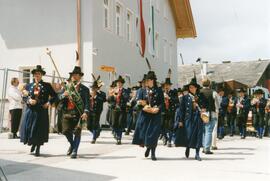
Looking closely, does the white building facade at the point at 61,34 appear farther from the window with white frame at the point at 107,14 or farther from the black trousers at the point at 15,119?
the black trousers at the point at 15,119

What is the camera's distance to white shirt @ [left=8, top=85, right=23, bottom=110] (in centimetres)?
1309

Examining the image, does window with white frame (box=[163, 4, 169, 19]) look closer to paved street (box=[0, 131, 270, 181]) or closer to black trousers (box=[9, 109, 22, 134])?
black trousers (box=[9, 109, 22, 134])

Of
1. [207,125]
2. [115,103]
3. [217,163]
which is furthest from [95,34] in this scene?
[217,163]

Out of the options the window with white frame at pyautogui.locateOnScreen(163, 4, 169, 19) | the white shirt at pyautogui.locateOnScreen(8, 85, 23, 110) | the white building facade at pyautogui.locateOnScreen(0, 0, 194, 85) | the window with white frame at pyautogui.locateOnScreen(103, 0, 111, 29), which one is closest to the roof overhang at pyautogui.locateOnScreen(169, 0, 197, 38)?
the window with white frame at pyautogui.locateOnScreen(163, 4, 169, 19)

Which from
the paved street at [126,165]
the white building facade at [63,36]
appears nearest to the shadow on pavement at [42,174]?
the paved street at [126,165]

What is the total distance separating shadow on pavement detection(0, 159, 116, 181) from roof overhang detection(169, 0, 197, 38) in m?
25.8

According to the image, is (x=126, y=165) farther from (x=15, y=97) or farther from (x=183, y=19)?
(x=183, y=19)

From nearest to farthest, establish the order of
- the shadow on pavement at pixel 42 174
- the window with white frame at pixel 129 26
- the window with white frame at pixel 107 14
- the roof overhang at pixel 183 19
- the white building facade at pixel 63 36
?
the shadow on pavement at pixel 42 174
the white building facade at pixel 63 36
the window with white frame at pixel 107 14
the window with white frame at pixel 129 26
the roof overhang at pixel 183 19

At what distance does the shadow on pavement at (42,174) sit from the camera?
684cm

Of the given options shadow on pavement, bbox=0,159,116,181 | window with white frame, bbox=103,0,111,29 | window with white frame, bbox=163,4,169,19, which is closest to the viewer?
shadow on pavement, bbox=0,159,116,181

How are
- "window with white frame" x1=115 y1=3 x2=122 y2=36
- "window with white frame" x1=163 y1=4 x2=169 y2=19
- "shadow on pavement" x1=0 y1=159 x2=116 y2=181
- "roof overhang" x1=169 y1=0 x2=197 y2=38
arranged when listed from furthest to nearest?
"roof overhang" x1=169 y1=0 x2=197 y2=38
"window with white frame" x1=163 y1=4 x2=169 y2=19
"window with white frame" x1=115 y1=3 x2=122 y2=36
"shadow on pavement" x1=0 y1=159 x2=116 y2=181

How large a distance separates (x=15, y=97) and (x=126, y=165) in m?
5.98

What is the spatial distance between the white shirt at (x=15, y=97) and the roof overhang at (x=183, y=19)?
20977mm

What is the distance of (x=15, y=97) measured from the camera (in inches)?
516
